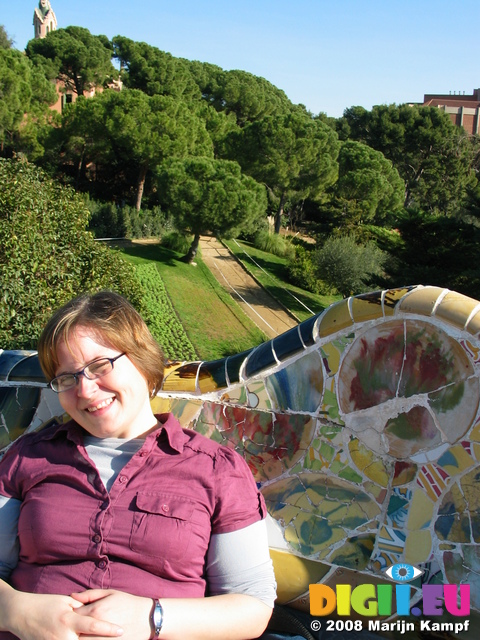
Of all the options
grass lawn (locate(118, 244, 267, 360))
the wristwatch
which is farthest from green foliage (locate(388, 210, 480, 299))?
the wristwatch

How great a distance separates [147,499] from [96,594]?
0.23 metres

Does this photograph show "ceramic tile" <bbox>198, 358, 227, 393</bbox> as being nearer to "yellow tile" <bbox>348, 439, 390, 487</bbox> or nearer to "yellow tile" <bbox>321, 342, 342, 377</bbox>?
"yellow tile" <bbox>321, 342, 342, 377</bbox>

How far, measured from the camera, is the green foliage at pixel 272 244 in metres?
21.6

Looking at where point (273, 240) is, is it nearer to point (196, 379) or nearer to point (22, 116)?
point (22, 116)

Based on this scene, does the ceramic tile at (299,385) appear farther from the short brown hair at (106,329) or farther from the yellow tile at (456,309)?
the short brown hair at (106,329)

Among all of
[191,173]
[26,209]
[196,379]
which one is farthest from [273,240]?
[196,379]

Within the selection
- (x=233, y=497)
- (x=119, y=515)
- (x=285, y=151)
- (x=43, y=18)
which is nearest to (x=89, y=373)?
(x=119, y=515)

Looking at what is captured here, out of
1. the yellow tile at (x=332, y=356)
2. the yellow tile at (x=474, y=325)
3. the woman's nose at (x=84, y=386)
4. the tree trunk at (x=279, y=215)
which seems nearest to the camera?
the woman's nose at (x=84, y=386)

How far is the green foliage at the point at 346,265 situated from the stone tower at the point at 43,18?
111 feet

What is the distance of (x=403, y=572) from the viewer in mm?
2023

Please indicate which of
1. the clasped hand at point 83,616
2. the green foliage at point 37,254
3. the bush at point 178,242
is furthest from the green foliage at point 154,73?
the clasped hand at point 83,616

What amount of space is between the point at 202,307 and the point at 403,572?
12.5 metres

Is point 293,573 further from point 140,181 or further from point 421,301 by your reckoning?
point 140,181

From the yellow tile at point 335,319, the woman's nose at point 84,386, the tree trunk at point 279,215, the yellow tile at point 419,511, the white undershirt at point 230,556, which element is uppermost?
the tree trunk at point 279,215
